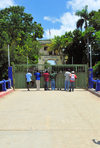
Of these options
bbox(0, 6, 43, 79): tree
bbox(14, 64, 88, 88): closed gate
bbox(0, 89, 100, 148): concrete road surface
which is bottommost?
bbox(0, 89, 100, 148): concrete road surface

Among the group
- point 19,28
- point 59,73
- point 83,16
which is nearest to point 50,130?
point 59,73

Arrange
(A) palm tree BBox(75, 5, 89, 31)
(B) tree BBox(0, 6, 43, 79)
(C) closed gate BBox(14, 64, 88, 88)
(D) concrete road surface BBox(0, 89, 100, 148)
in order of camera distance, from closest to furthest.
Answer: (D) concrete road surface BBox(0, 89, 100, 148) → (C) closed gate BBox(14, 64, 88, 88) → (B) tree BBox(0, 6, 43, 79) → (A) palm tree BBox(75, 5, 89, 31)

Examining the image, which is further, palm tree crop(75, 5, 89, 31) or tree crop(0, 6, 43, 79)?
palm tree crop(75, 5, 89, 31)

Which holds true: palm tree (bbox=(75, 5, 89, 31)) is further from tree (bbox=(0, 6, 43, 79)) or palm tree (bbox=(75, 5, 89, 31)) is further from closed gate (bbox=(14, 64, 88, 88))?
closed gate (bbox=(14, 64, 88, 88))

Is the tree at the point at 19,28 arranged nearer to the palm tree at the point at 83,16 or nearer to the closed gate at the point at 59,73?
the palm tree at the point at 83,16

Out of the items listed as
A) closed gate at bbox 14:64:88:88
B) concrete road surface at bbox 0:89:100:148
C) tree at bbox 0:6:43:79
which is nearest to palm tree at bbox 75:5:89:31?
tree at bbox 0:6:43:79

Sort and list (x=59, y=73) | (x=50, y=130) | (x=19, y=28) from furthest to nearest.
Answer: (x=19, y=28), (x=59, y=73), (x=50, y=130)

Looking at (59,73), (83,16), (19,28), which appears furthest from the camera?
(83,16)

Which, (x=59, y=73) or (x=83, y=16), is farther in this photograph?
(x=83, y=16)

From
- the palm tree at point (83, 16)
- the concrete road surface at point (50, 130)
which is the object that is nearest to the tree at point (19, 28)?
the palm tree at point (83, 16)

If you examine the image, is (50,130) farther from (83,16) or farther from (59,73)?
(83,16)

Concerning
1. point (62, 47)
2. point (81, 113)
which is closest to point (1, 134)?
point (81, 113)

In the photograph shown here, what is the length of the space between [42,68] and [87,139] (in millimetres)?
15536

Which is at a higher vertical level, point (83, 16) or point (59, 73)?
point (83, 16)
